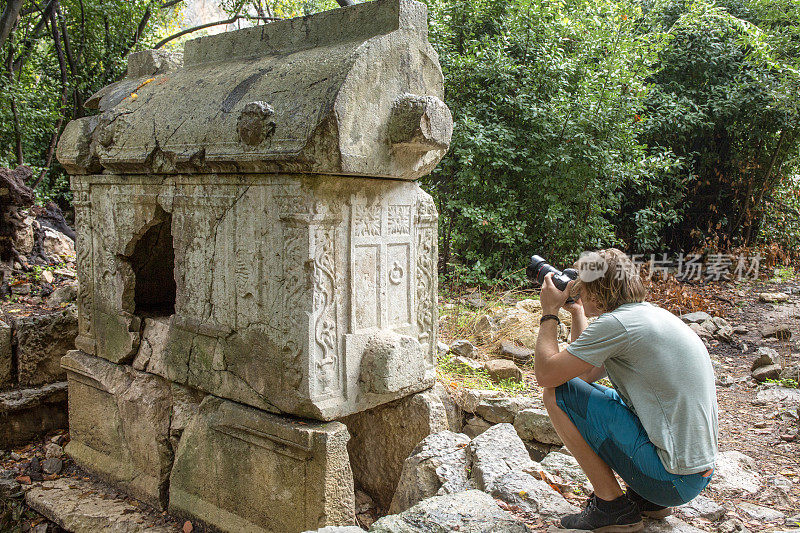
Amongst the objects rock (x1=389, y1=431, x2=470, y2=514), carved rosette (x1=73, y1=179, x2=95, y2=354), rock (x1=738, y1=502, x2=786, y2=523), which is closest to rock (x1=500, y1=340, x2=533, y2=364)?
rock (x1=389, y1=431, x2=470, y2=514)

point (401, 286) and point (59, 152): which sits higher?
point (59, 152)

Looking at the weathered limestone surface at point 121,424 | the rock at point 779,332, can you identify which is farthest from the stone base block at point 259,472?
the rock at point 779,332

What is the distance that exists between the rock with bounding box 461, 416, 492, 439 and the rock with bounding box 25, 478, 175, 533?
6.15ft

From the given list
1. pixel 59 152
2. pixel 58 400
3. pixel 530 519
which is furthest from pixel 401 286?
pixel 58 400

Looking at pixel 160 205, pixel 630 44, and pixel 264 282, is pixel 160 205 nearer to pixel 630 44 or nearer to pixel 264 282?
pixel 264 282


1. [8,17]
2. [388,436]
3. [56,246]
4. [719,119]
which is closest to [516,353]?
[388,436]

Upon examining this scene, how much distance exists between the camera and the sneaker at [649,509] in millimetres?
2588

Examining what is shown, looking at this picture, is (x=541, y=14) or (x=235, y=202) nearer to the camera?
(x=235, y=202)

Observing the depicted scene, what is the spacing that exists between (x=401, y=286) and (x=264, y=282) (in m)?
0.74

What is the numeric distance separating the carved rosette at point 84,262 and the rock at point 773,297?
728 cm

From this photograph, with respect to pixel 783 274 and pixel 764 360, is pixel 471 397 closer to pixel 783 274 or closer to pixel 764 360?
pixel 764 360

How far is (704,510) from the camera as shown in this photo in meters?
2.66

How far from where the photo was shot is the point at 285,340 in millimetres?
3211

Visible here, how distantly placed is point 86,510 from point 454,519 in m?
2.59
